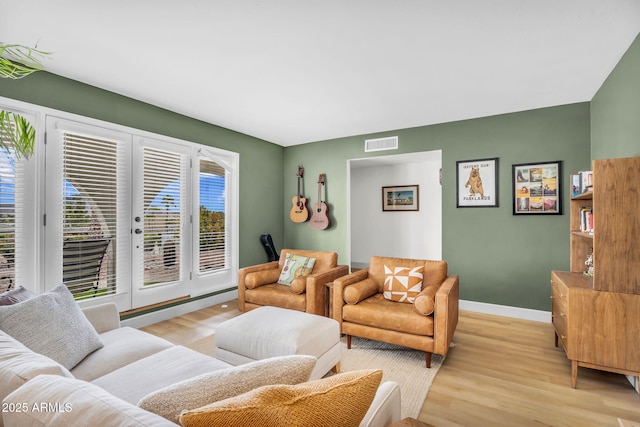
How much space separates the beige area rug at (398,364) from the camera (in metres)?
2.08

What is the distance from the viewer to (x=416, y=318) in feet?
8.10

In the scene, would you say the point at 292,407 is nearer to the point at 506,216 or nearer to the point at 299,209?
the point at 506,216

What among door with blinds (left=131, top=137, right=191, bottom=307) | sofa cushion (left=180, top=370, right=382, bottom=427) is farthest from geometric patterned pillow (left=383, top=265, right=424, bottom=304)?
door with blinds (left=131, top=137, right=191, bottom=307)

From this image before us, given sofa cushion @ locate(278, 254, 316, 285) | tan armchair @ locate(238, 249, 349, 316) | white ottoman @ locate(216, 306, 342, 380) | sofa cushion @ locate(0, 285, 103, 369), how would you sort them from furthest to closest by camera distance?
sofa cushion @ locate(278, 254, 316, 285)
tan armchair @ locate(238, 249, 349, 316)
white ottoman @ locate(216, 306, 342, 380)
sofa cushion @ locate(0, 285, 103, 369)

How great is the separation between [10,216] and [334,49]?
9.52 ft

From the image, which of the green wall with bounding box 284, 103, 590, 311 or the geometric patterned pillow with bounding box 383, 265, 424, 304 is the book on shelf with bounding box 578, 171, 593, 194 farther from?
the geometric patterned pillow with bounding box 383, 265, 424, 304

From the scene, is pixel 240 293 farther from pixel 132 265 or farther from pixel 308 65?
pixel 308 65

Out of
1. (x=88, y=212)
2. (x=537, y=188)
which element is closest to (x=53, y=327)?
(x=88, y=212)

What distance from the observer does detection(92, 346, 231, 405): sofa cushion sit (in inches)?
53.1

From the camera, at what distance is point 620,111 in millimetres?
2490

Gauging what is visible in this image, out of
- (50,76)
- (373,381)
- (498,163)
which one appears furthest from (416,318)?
(50,76)

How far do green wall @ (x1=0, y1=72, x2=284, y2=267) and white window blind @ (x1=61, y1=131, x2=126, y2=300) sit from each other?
12.1 inches

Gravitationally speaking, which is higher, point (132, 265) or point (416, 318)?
point (132, 265)

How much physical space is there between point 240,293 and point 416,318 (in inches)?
81.4
